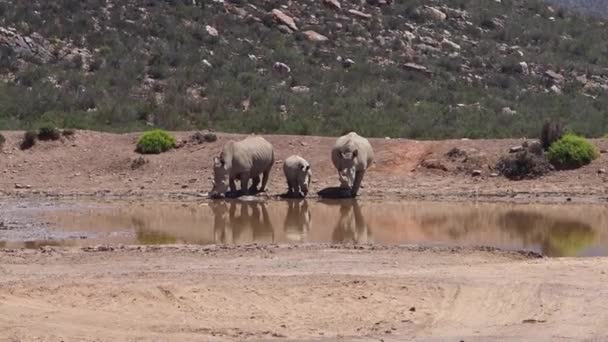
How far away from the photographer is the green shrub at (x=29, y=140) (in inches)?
1381

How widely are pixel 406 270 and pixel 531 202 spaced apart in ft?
37.4

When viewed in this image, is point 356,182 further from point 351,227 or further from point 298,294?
point 298,294

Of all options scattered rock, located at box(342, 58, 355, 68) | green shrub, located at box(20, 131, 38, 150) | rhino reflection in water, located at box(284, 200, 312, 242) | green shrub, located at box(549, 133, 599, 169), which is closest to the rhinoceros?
rhino reflection in water, located at box(284, 200, 312, 242)

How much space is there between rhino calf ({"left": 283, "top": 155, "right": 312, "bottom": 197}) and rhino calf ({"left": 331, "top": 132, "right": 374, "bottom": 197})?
846 millimetres

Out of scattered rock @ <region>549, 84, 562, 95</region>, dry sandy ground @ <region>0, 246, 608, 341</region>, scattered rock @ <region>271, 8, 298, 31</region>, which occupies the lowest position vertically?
dry sandy ground @ <region>0, 246, 608, 341</region>

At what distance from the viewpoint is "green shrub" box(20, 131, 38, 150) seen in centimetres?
3509

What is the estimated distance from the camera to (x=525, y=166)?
32.1 m

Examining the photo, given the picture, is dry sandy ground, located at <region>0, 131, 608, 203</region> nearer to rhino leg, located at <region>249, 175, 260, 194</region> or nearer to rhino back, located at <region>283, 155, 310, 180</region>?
rhino leg, located at <region>249, 175, 260, 194</region>

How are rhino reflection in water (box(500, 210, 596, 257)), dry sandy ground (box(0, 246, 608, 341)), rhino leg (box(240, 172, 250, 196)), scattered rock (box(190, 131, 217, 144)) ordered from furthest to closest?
1. scattered rock (box(190, 131, 217, 144))
2. rhino leg (box(240, 172, 250, 196))
3. rhino reflection in water (box(500, 210, 596, 257))
4. dry sandy ground (box(0, 246, 608, 341))

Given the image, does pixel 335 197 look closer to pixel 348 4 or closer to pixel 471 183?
pixel 471 183

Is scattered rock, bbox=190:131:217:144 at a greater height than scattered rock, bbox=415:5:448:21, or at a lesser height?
lesser

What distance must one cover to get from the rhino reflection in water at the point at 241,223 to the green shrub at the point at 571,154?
9233mm

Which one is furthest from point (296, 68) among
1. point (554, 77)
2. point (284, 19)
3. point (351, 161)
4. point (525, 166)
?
point (351, 161)

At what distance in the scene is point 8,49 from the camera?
49875 mm
